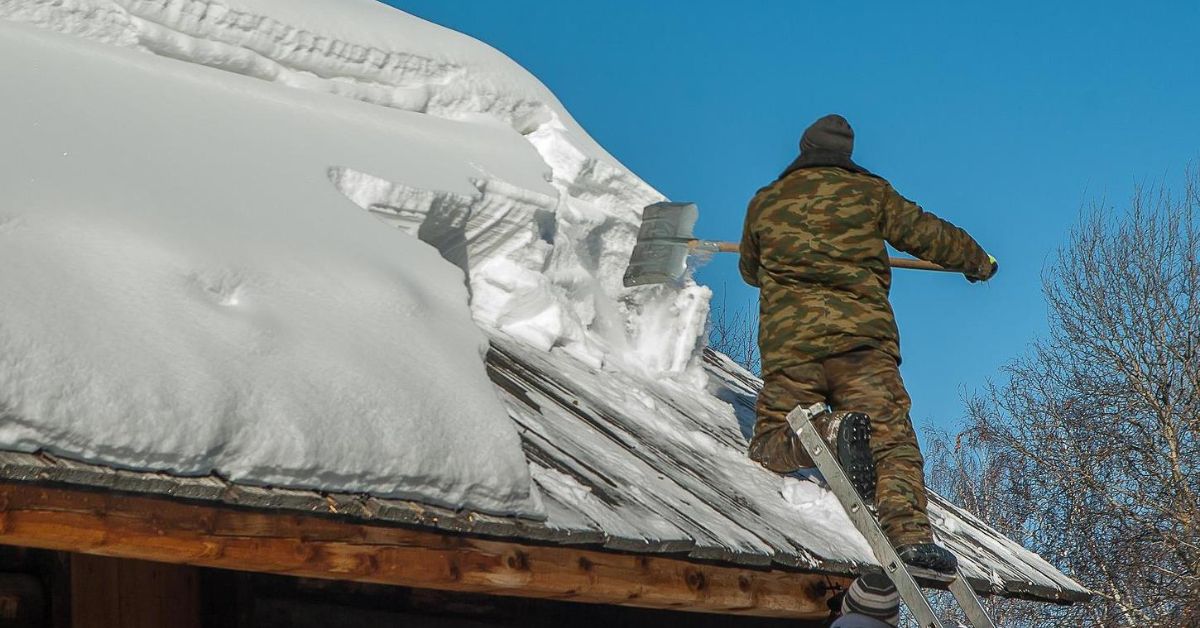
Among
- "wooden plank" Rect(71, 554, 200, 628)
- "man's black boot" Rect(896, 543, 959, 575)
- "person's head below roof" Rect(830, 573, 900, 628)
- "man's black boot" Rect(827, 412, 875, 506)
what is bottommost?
"wooden plank" Rect(71, 554, 200, 628)

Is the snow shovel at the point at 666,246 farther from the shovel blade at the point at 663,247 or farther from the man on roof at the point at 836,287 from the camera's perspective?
the man on roof at the point at 836,287

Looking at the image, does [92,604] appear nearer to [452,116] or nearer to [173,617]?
[173,617]

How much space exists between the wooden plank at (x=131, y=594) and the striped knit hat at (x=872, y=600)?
2007mm

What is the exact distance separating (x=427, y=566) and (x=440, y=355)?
2.67ft

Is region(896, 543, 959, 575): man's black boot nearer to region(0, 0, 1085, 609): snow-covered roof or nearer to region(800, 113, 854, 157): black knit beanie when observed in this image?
region(0, 0, 1085, 609): snow-covered roof

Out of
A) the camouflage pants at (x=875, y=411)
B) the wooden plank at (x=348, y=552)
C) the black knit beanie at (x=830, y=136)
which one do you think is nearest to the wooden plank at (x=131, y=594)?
the wooden plank at (x=348, y=552)

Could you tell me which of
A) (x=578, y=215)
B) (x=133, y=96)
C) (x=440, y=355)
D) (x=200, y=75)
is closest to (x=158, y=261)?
(x=440, y=355)

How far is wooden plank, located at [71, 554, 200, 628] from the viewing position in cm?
409

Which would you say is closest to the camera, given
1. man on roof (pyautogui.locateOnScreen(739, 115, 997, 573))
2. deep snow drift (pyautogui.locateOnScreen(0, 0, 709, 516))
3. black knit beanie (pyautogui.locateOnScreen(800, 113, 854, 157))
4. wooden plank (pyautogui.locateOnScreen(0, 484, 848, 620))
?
wooden plank (pyautogui.locateOnScreen(0, 484, 848, 620))

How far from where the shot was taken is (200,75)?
20.7 feet

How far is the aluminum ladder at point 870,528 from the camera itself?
4688mm

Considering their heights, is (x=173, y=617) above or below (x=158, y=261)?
below

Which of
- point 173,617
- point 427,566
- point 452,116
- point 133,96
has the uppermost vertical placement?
point 452,116

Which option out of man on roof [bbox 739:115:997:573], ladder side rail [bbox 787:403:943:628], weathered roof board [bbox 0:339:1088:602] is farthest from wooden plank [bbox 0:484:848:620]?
man on roof [bbox 739:115:997:573]
